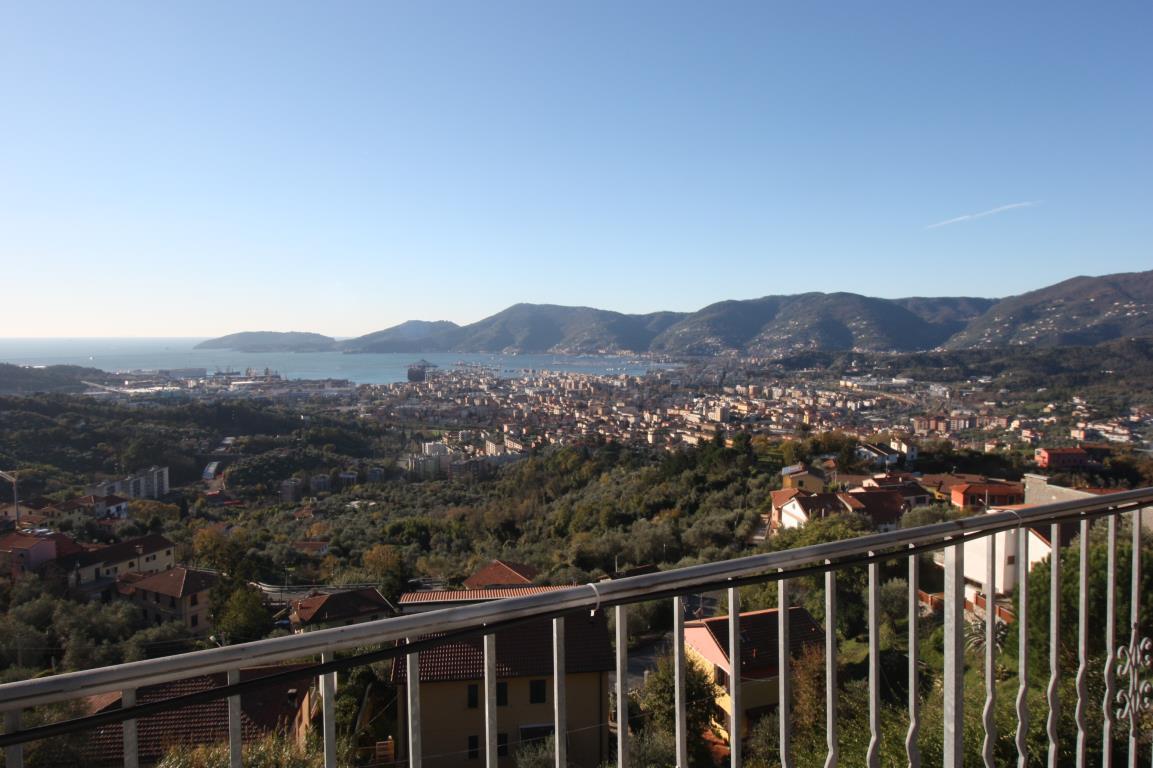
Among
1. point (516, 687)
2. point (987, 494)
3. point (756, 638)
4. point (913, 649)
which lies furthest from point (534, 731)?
point (987, 494)

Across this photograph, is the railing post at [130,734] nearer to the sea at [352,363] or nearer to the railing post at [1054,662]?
the railing post at [1054,662]

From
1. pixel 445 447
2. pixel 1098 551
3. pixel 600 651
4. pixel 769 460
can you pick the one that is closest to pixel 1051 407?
pixel 769 460

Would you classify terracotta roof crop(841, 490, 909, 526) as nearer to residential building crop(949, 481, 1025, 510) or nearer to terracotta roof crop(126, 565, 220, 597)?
residential building crop(949, 481, 1025, 510)

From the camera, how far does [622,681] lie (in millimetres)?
1024

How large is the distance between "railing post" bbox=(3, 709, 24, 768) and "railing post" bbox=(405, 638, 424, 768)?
0.38 m

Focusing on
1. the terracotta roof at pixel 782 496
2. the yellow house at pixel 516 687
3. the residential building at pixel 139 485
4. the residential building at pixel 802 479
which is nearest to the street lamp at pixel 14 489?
the residential building at pixel 139 485

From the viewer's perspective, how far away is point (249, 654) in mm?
764

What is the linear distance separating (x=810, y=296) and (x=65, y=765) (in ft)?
335

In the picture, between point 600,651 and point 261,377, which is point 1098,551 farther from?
point 261,377

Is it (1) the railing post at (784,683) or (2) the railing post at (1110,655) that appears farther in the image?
(2) the railing post at (1110,655)

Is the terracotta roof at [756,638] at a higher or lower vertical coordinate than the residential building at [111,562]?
higher

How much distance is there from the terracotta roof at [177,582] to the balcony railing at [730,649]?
11.7 m

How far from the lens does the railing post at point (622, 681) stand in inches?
38.5

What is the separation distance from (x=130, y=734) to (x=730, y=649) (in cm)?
80
